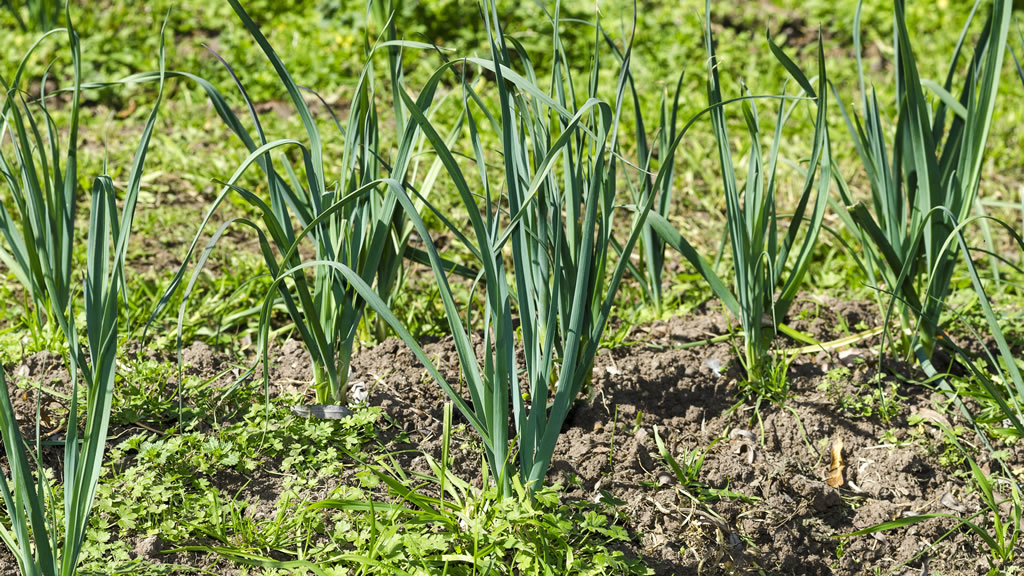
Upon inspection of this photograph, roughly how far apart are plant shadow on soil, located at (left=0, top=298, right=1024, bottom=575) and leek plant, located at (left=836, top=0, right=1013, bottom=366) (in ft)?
0.97

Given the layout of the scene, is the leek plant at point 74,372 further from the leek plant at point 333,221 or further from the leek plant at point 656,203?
the leek plant at point 656,203

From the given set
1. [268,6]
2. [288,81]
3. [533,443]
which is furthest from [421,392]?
[268,6]

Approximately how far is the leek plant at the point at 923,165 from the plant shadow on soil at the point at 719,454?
29 cm

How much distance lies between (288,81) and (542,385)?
81 centimetres

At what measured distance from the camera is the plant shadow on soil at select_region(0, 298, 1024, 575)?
1.83m

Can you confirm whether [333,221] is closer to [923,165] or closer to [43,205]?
[43,205]

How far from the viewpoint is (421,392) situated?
84.4 inches

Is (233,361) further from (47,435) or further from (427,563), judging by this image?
(427,563)

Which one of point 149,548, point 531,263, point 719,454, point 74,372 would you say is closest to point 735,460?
point 719,454

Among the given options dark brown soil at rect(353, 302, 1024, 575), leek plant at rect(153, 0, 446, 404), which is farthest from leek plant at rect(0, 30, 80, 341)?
dark brown soil at rect(353, 302, 1024, 575)

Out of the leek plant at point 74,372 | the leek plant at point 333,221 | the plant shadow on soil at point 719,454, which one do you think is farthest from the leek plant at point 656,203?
the leek plant at point 74,372

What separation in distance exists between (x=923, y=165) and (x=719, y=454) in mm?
810

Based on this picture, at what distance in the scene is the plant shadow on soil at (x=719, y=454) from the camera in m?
1.83

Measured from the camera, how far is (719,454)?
2.02 metres
